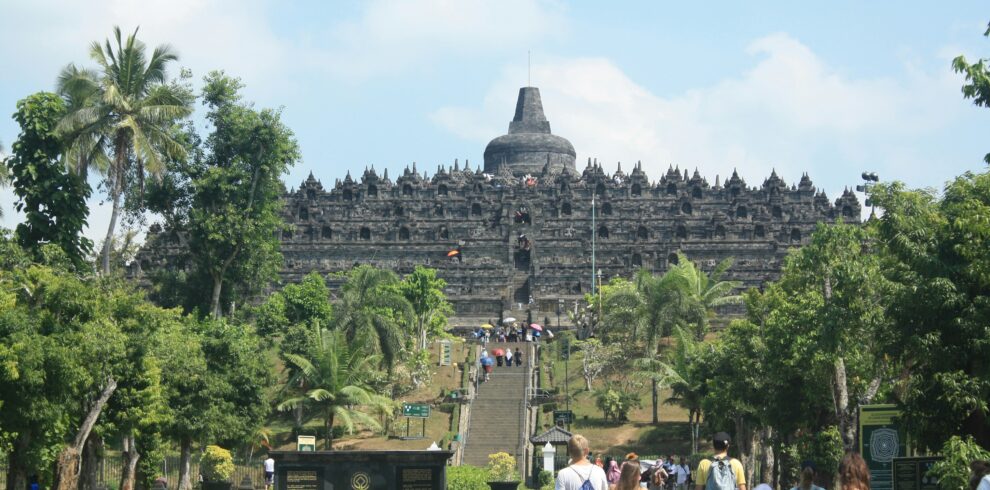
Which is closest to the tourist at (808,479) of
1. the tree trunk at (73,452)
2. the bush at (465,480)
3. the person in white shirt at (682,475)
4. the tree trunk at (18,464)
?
the bush at (465,480)

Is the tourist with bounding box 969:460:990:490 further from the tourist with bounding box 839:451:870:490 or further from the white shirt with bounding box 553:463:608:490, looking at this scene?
the white shirt with bounding box 553:463:608:490

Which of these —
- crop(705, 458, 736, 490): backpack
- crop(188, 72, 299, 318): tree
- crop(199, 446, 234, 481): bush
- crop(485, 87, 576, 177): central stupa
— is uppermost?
crop(485, 87, 576, 177): central stupa

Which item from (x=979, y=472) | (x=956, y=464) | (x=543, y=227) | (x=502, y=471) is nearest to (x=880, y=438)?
(x=956, y=464)

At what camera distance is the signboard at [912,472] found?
24555 millimetres

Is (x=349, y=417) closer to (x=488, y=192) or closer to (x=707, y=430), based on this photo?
(x=707, y=430)

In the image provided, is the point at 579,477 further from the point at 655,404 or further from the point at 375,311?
the point at 375,311

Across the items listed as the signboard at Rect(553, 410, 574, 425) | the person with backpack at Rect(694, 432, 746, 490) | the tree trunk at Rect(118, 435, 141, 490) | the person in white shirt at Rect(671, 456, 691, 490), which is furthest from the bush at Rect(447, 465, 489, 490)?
the person with backpack at Rect(694, 432, 746, 490)

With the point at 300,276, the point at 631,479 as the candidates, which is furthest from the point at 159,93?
the point at 300,276

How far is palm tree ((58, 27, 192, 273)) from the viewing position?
154 ft

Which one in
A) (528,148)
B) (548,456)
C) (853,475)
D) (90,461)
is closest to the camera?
(853,475)

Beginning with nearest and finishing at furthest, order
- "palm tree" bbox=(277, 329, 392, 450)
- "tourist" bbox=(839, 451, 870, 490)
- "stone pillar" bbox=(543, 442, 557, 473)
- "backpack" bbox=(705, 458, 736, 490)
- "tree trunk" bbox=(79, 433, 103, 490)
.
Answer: "tourist" bbox=(839, 451, 870, 490)
"backpack" bbox=(705, 458, 736, 490)
"tree trunk" bbox=(79, 433, 103, 490)
"stone pillar" bbox=(543, 442, 557, 473)
"palm tree" bbox=(277, 329, 392, 450)

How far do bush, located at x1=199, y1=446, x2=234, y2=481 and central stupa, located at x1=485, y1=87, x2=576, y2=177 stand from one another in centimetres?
7462

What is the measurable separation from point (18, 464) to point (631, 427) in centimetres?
2936

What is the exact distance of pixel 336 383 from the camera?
54406 millimetres
